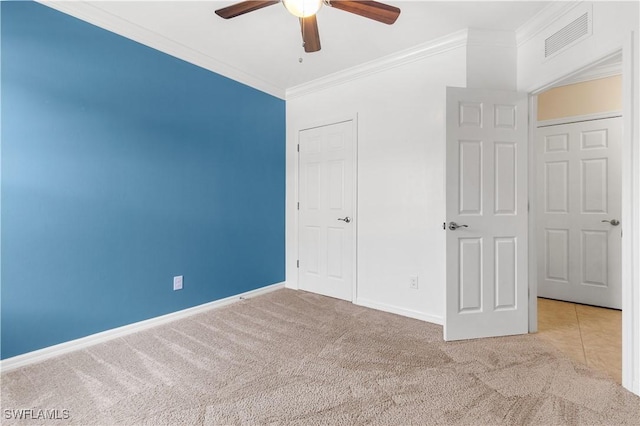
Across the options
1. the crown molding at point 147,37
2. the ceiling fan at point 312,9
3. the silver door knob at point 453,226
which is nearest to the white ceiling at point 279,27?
the crown molding at point 147,37

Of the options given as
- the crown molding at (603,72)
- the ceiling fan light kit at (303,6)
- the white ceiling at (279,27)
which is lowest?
the ceiling fan light kit at (303,6)

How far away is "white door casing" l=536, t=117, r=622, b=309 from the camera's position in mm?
3104

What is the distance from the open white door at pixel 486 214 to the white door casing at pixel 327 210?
44.4 inches

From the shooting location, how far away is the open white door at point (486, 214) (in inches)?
93.6

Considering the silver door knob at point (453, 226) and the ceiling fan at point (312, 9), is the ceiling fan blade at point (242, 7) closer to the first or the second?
the ceiling fan at point (312, 9)

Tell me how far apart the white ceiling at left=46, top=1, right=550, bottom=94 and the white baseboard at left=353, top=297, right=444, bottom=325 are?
2.50 m

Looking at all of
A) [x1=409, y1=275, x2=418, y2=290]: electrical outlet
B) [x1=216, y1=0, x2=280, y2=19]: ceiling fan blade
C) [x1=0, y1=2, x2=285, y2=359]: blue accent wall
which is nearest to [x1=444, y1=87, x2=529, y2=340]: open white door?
[x1=409, y1=275, x2=418, y2=290]: electrical outlet

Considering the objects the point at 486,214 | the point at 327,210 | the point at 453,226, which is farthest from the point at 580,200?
the point at 327,210

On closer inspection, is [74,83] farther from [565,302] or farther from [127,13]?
[565,302]

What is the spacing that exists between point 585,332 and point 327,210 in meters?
2.61

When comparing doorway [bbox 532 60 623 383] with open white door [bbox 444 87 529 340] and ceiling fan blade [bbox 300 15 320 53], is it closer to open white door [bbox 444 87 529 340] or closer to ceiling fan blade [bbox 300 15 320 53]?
open white door [bbox 444 87 529 340]

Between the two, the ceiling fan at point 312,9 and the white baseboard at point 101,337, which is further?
the white baseboard at point 101,337

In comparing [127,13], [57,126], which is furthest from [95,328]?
[127,13]

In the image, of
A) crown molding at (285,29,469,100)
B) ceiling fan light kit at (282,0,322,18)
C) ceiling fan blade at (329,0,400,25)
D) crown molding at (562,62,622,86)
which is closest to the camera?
ceiling fan light kit at (282,0,322,18)
